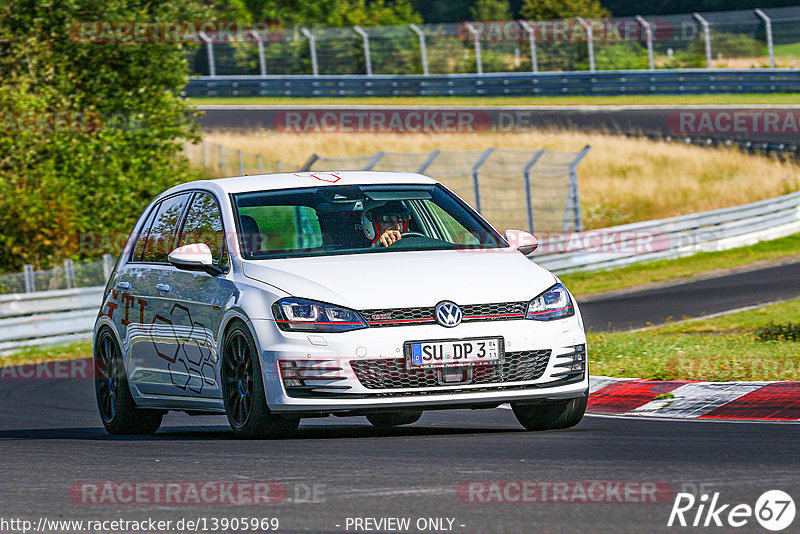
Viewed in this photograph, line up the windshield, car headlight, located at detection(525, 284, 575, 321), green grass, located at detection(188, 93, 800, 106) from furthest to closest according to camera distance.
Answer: green grass, located at detection(188, 93, 800, 106) → the windshield → car headlight, located at detection(525, 284, 575, 321)

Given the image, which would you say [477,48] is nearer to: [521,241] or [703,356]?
[703,356]

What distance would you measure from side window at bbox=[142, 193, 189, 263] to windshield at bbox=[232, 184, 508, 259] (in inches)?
33.2

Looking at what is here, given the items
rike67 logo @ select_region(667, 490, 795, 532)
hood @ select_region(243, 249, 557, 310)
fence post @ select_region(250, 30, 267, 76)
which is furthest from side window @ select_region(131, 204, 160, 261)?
fence post @ select_region(250, 30, 267, 76)

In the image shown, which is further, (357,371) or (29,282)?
(29,282)

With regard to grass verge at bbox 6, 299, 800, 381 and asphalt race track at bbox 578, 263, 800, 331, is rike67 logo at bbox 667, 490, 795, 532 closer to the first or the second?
grass verge at bbox 6, 299, 800, 381

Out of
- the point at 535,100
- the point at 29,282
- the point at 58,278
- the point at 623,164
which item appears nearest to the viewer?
the point at 29,282

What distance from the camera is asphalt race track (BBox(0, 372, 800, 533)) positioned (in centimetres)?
556

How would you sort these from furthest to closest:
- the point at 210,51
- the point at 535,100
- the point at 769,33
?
1. the point at 210,51
2. the point at 535,100
3. the point at 769,33

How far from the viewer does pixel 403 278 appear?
307 inches

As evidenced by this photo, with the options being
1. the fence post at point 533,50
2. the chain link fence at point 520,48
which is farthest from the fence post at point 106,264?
the fence post at point 533,50

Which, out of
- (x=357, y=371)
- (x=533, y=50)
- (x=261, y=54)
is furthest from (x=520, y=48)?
(x=357, y=371)

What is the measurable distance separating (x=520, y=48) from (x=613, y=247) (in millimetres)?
20961

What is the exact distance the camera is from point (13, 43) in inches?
1131

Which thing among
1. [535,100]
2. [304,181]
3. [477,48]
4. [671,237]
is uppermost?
[304,181]
